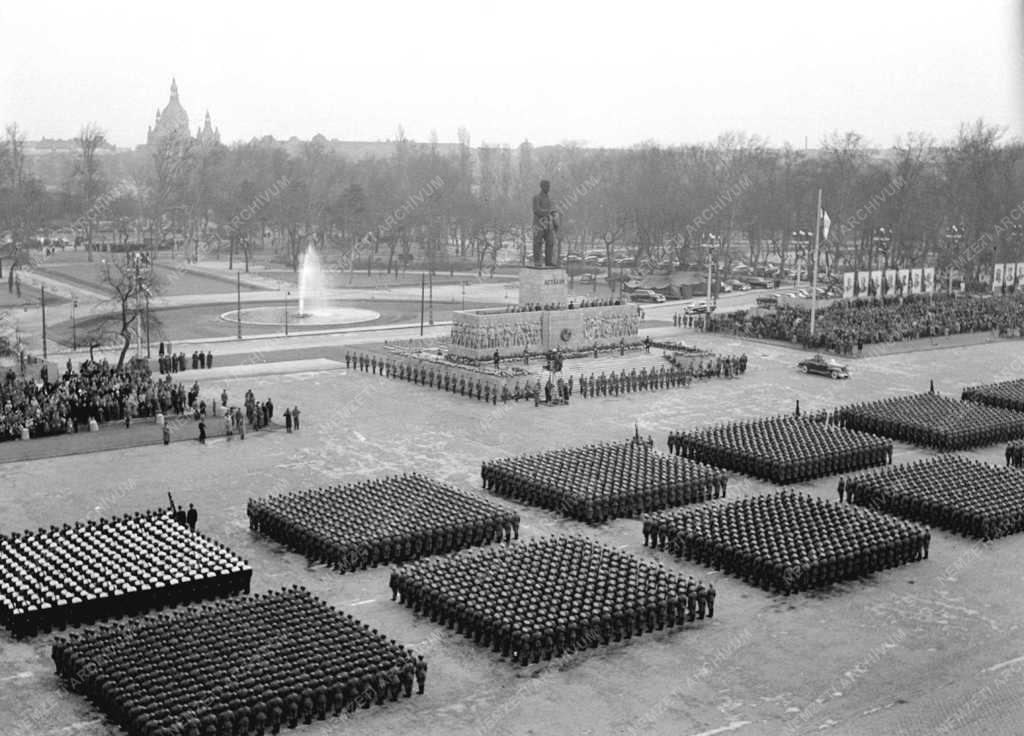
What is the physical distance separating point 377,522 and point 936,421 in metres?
18.8

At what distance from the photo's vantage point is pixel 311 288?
7712cm

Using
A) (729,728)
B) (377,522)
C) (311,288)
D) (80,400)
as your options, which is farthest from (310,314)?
(729,728)

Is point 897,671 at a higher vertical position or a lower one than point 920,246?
lower

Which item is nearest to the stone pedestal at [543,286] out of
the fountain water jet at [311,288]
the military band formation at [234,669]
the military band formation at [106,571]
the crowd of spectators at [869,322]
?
the crowd of spectators at [869,322]

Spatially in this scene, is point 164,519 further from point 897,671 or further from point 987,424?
point 987,424

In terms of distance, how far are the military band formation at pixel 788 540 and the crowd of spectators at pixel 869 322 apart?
29.2 m

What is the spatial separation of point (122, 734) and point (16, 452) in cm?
1737

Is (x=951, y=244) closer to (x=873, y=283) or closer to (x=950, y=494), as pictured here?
(x=873, y=283)

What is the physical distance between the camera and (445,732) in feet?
55.8

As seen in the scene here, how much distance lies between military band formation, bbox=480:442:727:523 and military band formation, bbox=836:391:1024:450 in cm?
866

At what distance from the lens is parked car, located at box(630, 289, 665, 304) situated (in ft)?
251

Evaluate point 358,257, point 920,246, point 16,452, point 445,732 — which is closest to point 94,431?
point 16,452

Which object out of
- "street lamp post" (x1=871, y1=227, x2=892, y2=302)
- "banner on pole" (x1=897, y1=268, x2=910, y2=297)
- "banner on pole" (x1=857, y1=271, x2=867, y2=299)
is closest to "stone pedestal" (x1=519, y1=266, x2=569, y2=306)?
"banner on pole" (x1=857, y1=271, x2=867, y2=299)

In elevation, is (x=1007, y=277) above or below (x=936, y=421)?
above
